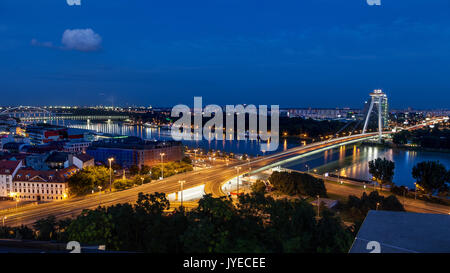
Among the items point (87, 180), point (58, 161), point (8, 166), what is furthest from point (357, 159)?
point (8, 166)

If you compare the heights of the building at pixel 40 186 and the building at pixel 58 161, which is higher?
the building at pixel 58 161

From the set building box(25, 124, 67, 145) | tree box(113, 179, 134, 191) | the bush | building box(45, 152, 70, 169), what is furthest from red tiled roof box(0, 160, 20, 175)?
building box(25, 124, 67, 145)

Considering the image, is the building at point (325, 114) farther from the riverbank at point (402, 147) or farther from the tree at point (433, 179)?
the tree at point (433, 179)

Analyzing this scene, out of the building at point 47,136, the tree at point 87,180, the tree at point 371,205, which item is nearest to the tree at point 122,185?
the tree at point 87,180

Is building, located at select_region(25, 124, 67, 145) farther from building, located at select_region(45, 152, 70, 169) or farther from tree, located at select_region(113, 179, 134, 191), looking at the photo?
tree, located at select_region(113, 179, 134, 191)
